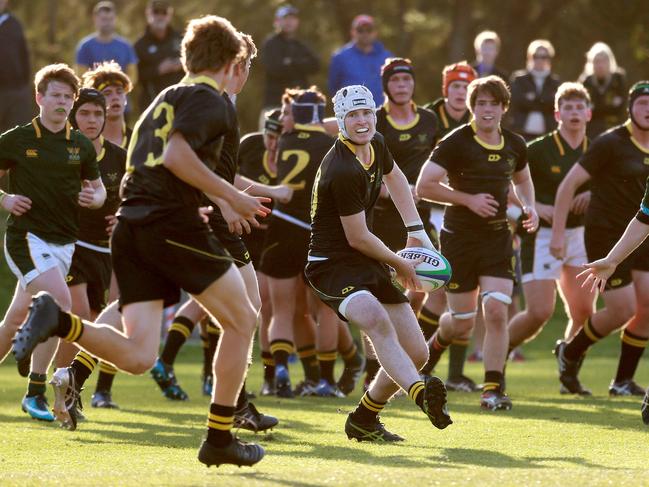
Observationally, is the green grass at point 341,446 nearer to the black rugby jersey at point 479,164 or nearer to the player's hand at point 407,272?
the player's hand at point 407,272

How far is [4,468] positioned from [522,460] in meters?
2.87

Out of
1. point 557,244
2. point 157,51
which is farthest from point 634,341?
point 157,51

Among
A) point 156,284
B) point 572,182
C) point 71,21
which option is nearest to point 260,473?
point 156,284

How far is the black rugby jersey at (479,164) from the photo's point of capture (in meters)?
11.4

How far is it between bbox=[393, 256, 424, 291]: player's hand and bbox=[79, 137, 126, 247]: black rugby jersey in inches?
122

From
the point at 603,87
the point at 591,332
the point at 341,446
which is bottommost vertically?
the point at 341,446

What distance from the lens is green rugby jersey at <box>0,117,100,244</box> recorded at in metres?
10.0

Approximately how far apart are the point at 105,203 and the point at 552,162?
4265 mm

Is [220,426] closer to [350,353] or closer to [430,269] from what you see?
[430,269]

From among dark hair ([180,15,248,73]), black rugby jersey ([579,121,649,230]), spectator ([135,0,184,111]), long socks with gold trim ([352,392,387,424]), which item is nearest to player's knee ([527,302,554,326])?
black rugby jersey ([579,121,649,230])

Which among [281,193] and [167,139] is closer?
[167,139]

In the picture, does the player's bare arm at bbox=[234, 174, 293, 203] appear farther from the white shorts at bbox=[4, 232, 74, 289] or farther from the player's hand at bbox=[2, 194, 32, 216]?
the player's hand at bbox=[2, 194, 32, 216]

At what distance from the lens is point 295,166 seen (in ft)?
41.2

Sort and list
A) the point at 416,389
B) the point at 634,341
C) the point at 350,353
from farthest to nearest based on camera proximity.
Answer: the point at 350,353, the point at 634,341, the point at 416,389
